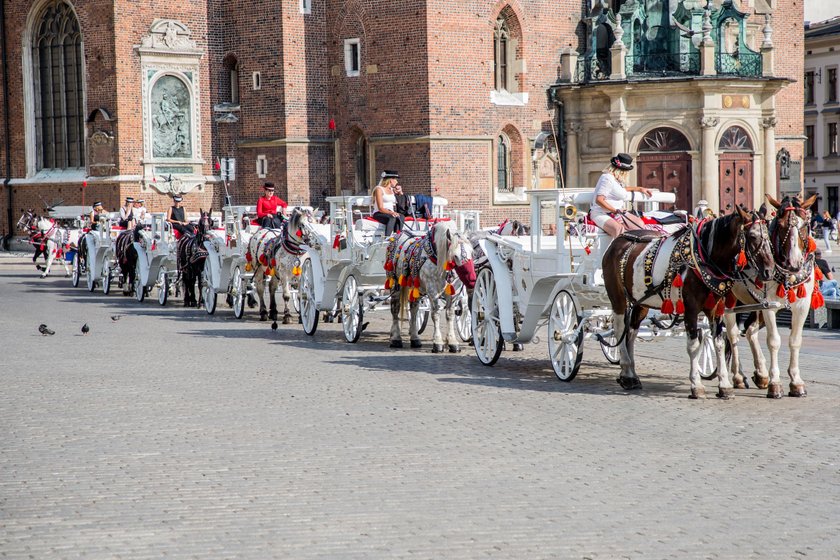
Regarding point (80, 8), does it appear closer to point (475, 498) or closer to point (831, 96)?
point (475, 498)

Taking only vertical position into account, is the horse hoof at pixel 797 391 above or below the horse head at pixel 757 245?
below

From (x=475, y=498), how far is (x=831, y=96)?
210 ft

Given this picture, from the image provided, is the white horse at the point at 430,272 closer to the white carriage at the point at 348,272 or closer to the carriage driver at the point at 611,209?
the white carriage at the point at 348,272

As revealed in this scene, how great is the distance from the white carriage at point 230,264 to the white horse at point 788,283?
10288 millimetres

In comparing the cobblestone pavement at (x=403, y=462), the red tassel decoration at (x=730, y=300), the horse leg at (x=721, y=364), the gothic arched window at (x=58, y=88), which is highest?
the gothic arched window at (x=58, y=88)

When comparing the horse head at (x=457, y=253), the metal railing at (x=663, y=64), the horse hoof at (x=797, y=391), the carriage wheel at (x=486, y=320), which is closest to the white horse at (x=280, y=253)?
the horse head at (x=457, y=253)

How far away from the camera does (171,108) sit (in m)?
39.4

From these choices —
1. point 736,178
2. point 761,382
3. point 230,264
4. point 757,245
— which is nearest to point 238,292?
point 230,264

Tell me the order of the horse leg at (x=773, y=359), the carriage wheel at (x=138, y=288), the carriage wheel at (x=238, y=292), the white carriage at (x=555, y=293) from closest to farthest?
the horse leg at (x=773, y=359) → the white carriage at (x=555, y=293) → the carriage wheel at (x=238, y=292) → the carriage wheel at (x=138, y=288)

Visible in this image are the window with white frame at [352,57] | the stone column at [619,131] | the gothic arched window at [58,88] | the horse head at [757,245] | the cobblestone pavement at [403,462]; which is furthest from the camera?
the gothic arched window at [58,88]

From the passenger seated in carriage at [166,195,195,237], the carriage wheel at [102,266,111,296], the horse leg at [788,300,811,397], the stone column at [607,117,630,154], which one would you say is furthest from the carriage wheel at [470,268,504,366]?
the stone column at [607,117,630,154]

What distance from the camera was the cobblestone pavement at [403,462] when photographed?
652 centimetres

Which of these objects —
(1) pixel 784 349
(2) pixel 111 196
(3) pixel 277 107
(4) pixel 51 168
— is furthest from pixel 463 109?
(1) pixel 784 349

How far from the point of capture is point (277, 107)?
A: 39094 millimetres
